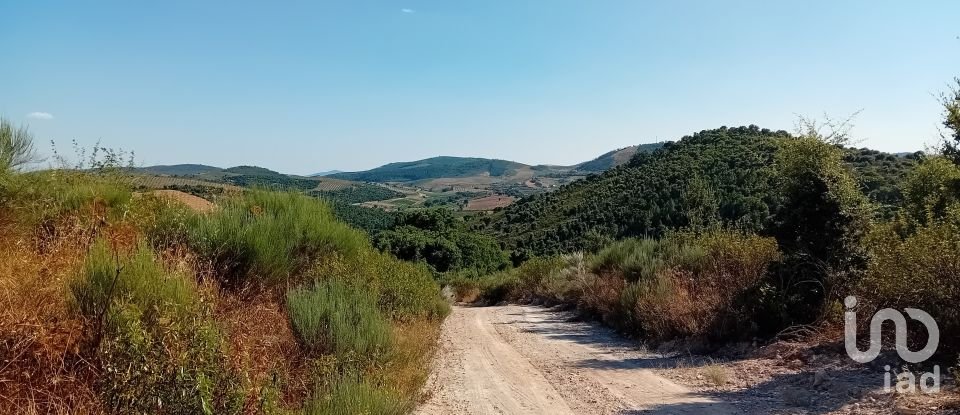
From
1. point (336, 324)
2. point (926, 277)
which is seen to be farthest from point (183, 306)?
point (926, 277)

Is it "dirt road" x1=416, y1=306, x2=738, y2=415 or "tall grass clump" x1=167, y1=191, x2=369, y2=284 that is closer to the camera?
"tall grass clump" x1=167, y1=191, x2=369, y2=284

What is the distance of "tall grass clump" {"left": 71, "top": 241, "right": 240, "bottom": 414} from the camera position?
3670 millimetres

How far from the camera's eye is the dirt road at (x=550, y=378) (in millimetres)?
7273

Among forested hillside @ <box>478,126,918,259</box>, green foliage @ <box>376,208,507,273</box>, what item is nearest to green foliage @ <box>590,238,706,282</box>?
forested hillside @ <box>478,126,918,259</box>

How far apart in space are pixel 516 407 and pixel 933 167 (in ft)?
61.9

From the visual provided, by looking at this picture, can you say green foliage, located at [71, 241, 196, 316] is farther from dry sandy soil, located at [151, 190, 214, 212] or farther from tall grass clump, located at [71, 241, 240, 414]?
dry sandy soil, located at [151, 190, 214, 212]

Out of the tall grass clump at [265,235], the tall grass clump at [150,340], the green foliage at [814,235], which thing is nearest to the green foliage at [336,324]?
the tall grass clump at [265,235]

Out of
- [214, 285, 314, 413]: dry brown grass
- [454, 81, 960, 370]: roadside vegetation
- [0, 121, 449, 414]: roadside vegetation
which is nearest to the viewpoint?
[0, 121, 449, 414]: roadside vegetation

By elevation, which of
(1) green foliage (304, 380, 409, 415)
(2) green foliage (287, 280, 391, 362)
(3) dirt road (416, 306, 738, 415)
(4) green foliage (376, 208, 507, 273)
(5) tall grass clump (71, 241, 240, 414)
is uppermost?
(5) tall grass clump (71, 241, 240, 414)

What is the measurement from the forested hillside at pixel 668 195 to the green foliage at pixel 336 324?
2242 cm

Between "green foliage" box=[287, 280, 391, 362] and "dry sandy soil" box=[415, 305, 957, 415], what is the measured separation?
102cm

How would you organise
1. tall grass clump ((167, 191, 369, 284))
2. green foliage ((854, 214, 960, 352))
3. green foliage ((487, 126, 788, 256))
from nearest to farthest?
tall grass clump ((167, 191, 369, 284)) < green foliage ((854, 214, 960, 352)) < green foliage ((487, 126, 788, 256))

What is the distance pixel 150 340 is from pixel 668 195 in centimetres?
4699

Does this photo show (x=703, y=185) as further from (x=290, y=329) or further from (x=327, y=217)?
(x=290, y=329)
